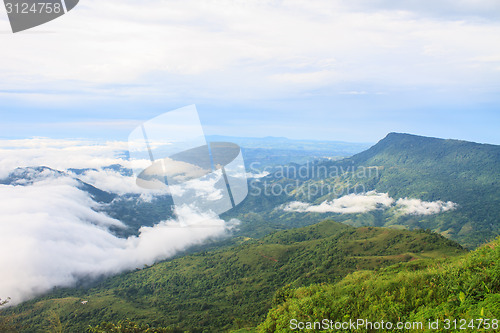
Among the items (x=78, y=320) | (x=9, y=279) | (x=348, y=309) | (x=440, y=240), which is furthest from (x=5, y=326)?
(x=9, y=279)

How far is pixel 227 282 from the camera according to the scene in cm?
10881

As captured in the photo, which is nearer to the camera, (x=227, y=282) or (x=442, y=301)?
(x=442, y=301)

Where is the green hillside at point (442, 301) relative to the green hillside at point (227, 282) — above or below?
above

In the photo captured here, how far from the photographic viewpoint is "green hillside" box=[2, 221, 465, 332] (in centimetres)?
7638

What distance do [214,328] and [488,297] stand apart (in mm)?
71055

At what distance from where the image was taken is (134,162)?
12.0 m

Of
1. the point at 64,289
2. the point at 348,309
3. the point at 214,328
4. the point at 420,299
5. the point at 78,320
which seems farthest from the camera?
the point at 64,289

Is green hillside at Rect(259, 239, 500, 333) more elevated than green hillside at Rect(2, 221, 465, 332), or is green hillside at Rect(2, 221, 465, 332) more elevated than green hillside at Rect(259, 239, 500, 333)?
green hillside at Rect(259, 239, 500, 333)

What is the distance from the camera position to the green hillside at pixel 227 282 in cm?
7638

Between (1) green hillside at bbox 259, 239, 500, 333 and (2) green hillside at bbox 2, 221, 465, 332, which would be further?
(2) green hillside at bbox 2, 221, 465, 332

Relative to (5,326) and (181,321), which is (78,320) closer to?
(181,321)

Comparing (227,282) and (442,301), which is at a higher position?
(442,301)

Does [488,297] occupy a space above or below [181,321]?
above

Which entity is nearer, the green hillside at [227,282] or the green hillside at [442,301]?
the green hillside at [442,301]
